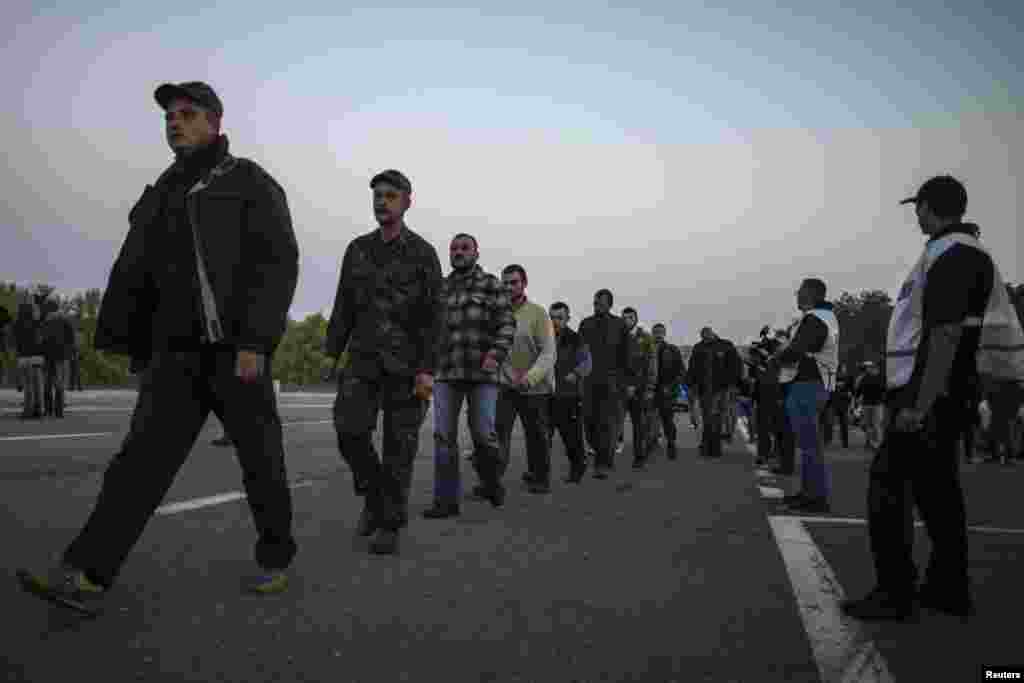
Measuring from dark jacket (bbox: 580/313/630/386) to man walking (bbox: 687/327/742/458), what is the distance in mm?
2879

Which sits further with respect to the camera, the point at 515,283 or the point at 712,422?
the point at 712,422

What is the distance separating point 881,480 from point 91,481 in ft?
19.6

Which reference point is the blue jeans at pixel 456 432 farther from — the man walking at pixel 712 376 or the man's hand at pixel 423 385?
the man walking at pixel 712 376

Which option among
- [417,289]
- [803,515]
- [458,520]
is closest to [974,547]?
[803,515]

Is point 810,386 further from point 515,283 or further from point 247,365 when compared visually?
point 247,365

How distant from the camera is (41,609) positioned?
3.14 metres

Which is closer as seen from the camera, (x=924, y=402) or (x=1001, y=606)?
(x=924, y=402)

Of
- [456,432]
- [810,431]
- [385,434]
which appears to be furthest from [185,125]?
[810,431]

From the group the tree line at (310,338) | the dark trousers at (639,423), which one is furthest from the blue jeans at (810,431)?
the tree line at (310,338)

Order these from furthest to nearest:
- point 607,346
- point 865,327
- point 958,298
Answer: point 865,327 → point 607,346 → point 958,298

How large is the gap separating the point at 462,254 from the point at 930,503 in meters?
3.91

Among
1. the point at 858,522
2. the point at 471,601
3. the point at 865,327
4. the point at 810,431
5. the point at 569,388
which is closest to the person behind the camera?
the point at 471,601

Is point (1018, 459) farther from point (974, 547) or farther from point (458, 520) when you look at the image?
point (458, 520)

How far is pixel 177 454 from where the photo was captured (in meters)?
3.44
